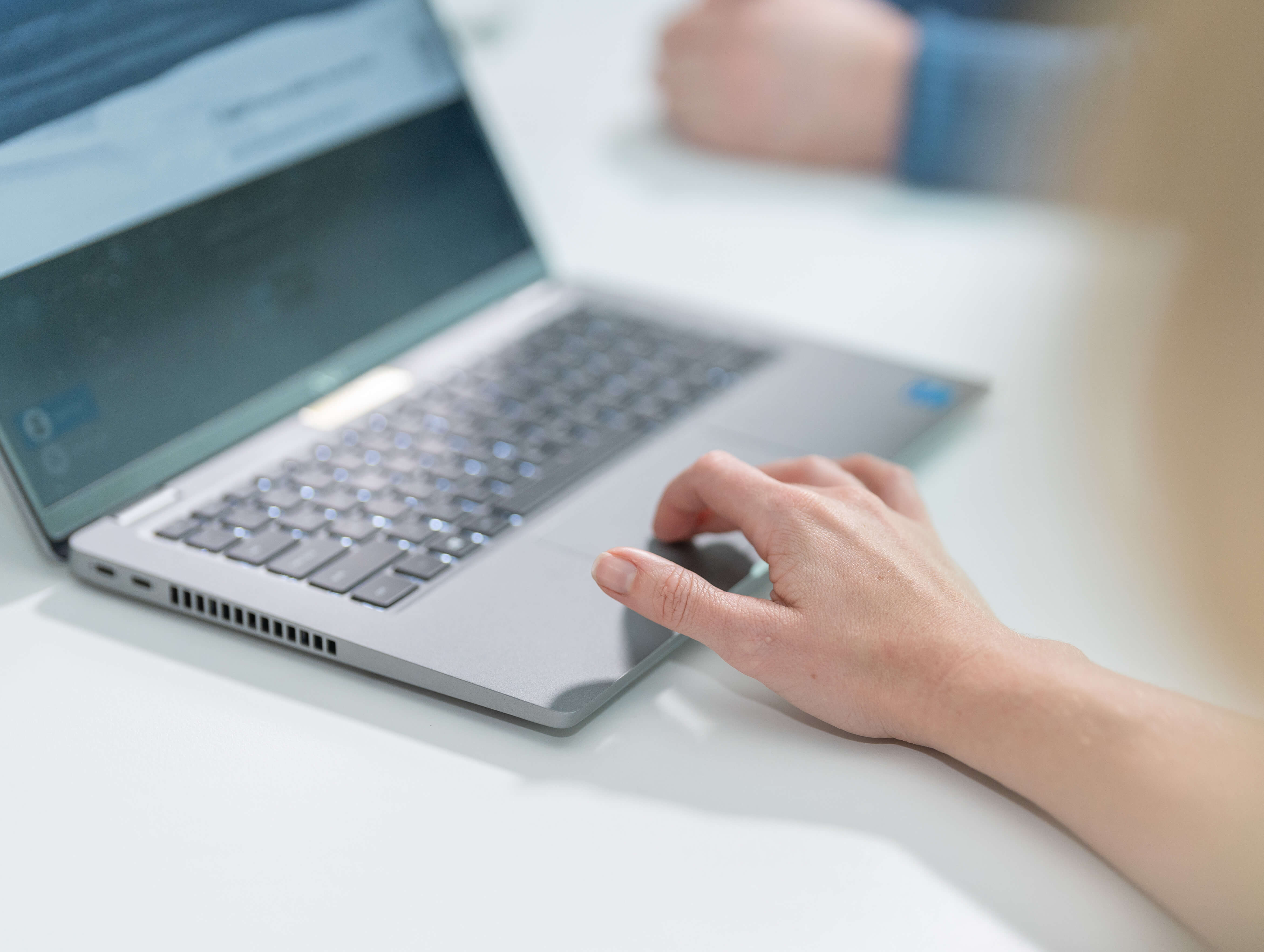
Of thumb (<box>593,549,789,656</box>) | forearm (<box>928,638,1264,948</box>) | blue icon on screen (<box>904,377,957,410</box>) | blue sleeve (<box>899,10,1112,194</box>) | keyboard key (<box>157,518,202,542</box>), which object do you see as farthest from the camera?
blue sleeve (<box>899,10,1112,194</box>)

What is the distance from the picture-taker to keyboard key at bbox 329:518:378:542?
68 cm

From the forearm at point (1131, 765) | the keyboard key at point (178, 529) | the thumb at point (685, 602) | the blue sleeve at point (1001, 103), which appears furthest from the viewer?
the blue sleeve at point (1001, 103)

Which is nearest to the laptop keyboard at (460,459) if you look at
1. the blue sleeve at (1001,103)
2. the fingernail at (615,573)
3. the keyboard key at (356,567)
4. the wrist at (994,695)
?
the keyboard key at (356,567)

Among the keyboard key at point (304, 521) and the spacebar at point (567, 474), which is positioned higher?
the keyboard key at point (304, 521)

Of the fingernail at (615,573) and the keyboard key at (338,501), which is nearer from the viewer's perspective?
the fingernail at (615,573)

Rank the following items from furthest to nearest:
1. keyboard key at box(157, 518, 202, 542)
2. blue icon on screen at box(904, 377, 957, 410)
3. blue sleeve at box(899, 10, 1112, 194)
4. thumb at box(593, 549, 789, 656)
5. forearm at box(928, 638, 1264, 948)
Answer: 1. blue sleeve at box(899, 10, 1112, 194)
2. blue icon on screen at box(904, 377, 957, 410)
3. keyboard key at box(157, 518, 202, 542)
4. thumb at box(593, 549, 789, 656)
5. forearm at box(928, 638, 1264, 948)

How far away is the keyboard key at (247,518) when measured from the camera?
685 millimetres

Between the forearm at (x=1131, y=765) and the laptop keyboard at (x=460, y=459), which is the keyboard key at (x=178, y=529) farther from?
the forearm at (x=1131, y=765)

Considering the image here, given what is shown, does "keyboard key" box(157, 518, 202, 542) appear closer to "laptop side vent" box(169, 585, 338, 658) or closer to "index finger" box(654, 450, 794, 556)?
"laptop side vent" box(169, 585, 338, 658)

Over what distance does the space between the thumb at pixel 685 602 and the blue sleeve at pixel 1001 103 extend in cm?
86

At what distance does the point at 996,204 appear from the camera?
1275 mm

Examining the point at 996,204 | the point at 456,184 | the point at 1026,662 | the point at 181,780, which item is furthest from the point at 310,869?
the point at 996,204

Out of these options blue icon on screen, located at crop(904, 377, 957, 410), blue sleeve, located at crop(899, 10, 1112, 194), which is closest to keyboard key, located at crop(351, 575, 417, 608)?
blue icon on screen, located at crop(904, 377, 957, 410)

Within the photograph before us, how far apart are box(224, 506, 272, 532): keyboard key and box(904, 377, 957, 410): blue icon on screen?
46cm
